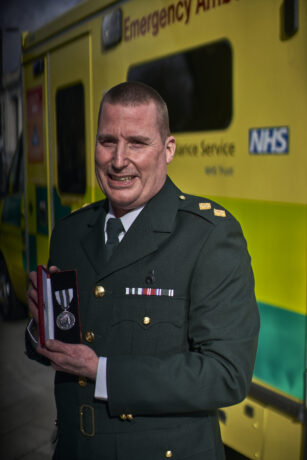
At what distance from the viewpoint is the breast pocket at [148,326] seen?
141 cm

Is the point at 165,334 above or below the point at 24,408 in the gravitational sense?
above

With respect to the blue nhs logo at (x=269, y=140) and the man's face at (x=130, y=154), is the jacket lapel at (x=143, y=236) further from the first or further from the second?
the blue nhs logo at (x=269, y=140)

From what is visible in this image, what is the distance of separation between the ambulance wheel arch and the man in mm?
4181

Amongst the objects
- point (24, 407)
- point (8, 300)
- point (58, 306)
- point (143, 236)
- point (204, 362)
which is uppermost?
point (143, 236)

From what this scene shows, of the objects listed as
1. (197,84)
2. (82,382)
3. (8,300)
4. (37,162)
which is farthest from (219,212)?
(8,300)

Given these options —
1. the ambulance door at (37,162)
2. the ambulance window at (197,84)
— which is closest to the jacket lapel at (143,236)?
the ambulance window at (197,84)

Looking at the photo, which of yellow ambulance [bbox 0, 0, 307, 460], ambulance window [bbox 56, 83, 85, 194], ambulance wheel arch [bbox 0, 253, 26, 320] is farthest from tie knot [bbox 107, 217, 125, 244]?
ambulance wheel arch [bbox 0, 253, 26, 320]

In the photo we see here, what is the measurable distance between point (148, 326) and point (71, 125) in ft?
8.83

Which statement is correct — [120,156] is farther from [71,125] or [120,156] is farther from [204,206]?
[71,125]

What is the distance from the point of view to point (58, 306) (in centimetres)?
142

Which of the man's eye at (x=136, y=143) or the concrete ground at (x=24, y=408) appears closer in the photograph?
the man's eye at (x=136, y=143)

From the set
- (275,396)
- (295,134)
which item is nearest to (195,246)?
(295,134)

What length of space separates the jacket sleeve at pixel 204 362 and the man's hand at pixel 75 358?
0.05 meters

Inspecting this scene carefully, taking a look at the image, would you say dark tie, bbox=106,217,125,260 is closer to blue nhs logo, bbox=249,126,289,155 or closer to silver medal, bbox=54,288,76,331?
silver medal, bbox=54,288,76,331
